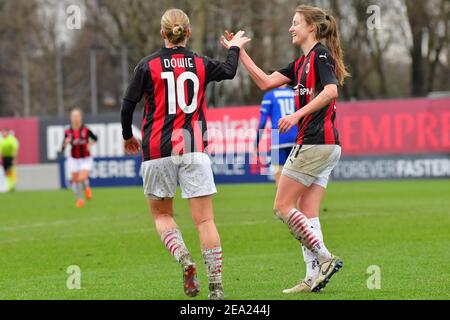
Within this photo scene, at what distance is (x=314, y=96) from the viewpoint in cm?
870

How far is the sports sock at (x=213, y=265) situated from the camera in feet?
27.6

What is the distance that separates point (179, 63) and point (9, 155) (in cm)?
3075

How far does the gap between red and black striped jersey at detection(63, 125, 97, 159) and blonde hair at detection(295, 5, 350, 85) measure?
16902 millimetres

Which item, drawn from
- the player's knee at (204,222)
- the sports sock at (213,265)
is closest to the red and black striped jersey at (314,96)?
the player's knee at (204,222)

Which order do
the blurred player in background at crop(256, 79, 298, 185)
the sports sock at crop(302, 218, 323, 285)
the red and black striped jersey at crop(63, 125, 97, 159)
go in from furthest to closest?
the red and black striped jersey at crop(63, 125, 97, 159) → the blurred player in background at crop(256, 79, 298, 185) → the sports sock at crop(302, 218, 323, 285)

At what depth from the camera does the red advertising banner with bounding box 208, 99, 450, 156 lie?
32.0 meters

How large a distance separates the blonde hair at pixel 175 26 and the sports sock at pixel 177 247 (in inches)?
60.4

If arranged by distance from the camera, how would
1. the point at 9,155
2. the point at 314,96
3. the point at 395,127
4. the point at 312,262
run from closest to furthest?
the point at 314,96 → the point at 312,262 → the point at 395,127 → the point at 9,155

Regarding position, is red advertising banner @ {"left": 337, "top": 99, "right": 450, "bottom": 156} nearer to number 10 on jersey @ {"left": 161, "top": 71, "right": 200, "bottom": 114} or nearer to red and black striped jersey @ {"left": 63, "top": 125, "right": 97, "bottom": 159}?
red and black striped jersey @ {"left": 63, "top": 125, "right": 97, "bottom": 159}

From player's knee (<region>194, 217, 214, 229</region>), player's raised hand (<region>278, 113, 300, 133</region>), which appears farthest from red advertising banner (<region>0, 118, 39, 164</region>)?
player's raised hand (<region>278, 113, 300, 133</region>)

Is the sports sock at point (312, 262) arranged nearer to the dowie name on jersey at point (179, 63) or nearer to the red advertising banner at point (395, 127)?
the dowie name on jersey at point (179, 63)

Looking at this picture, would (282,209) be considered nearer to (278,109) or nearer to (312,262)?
(312,262)

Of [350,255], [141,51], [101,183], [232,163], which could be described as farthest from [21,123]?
[350,255]

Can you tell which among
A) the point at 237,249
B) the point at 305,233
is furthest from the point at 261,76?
the point at 237,249
